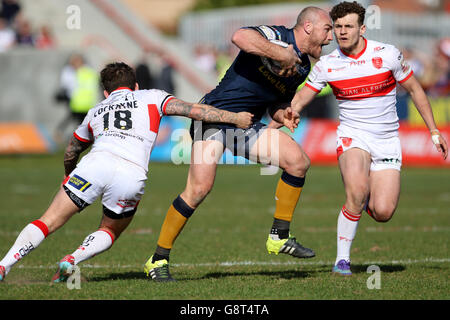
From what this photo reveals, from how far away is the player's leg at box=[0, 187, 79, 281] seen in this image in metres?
6.30

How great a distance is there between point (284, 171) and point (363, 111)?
3.97ft

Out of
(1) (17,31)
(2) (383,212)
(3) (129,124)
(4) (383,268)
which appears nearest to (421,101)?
(2) (383,212)

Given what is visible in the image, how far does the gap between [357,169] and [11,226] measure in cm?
557

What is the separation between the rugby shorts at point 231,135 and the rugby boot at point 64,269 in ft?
5.27

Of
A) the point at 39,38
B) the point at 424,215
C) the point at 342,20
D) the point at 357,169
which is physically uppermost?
the point at 39,38

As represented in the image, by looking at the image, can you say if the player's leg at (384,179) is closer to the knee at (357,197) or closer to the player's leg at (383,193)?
the player's leg at (383,193)

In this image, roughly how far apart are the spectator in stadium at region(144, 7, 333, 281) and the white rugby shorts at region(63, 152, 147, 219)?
65 centimetres

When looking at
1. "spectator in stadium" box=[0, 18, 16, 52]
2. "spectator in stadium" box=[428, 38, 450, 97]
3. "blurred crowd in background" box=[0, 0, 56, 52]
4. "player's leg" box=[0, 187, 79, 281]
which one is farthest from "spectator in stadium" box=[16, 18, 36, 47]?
"player's leg" box=[0, 187, 79, 281]

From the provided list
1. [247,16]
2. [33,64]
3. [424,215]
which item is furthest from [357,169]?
[247,16]

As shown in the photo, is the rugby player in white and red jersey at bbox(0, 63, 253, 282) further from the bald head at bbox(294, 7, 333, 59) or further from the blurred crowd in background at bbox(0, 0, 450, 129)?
the blurred crowd in background at bbox(0, 0, 450, 129)

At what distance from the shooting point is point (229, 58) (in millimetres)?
29625

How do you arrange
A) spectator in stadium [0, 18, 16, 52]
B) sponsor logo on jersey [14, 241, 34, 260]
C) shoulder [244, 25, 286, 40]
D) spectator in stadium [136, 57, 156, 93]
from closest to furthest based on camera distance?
sponsor logo on jersey [14, 241, 34, 260] → shoulder [244, 25, 286, 40] → spectator in stadium [136, 57, 156, 93] → spectator in stadium [0, 18, 16, 52]
